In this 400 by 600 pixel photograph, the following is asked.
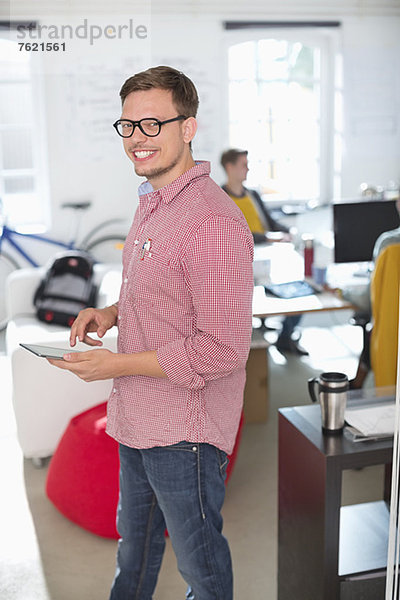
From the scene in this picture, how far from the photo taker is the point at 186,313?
149 centimetres

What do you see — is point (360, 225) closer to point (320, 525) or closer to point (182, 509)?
point (320, 525)

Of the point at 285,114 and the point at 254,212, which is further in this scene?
the point at 285,114

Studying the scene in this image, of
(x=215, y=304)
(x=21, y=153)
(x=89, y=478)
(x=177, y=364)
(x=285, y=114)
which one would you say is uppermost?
(x=285, y=114)

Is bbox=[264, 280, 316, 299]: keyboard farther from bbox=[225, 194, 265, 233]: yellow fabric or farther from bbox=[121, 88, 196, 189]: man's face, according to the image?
bbox=[121, 88, 196, 189]: man's face

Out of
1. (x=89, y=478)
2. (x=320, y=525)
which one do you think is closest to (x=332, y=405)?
(x=320, y=525)

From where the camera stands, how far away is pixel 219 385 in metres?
1.58

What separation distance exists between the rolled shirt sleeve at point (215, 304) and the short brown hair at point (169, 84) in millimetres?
261

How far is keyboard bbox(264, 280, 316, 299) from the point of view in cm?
337

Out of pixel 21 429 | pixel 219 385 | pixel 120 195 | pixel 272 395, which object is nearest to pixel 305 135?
pixel 120 195

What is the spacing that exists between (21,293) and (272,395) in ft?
4.84

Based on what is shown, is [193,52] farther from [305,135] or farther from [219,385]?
[219,385]

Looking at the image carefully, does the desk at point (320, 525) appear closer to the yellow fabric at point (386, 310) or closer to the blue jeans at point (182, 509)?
the blue jeans at point (182, 509)

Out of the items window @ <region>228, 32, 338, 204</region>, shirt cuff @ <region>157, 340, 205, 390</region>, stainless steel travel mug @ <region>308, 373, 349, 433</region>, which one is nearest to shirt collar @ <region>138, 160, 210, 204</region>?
shirt cuff @ <region>157, 340, 205, 390</region>

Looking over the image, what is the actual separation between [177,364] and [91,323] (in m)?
0.37
